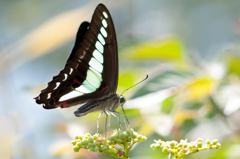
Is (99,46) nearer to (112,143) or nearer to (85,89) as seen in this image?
(85,89)

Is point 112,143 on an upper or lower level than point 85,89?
lower

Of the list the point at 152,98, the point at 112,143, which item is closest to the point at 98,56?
the point at 152,98

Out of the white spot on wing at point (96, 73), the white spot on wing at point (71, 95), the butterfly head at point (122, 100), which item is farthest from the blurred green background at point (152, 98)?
the white spot on wing at point (71, 95)

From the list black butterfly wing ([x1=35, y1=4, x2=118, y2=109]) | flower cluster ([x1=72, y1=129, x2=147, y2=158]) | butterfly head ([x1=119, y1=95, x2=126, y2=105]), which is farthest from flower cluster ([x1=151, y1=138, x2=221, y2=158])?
black butterfly wing ([x1=35, y1=4, x2=118, y2=109])

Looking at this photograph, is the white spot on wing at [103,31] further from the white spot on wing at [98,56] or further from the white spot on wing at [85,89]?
the white spot on wing at [85,89]

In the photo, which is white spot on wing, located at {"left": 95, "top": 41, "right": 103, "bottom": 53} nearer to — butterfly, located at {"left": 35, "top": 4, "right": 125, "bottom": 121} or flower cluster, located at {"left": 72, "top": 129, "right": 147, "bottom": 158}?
butterfly, located at {"left": 35, "top": 4, "right": 125, "bottom": 121}

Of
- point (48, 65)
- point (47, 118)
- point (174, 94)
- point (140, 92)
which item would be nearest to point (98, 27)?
point (140, 92)

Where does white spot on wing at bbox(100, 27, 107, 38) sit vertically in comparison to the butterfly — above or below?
above
